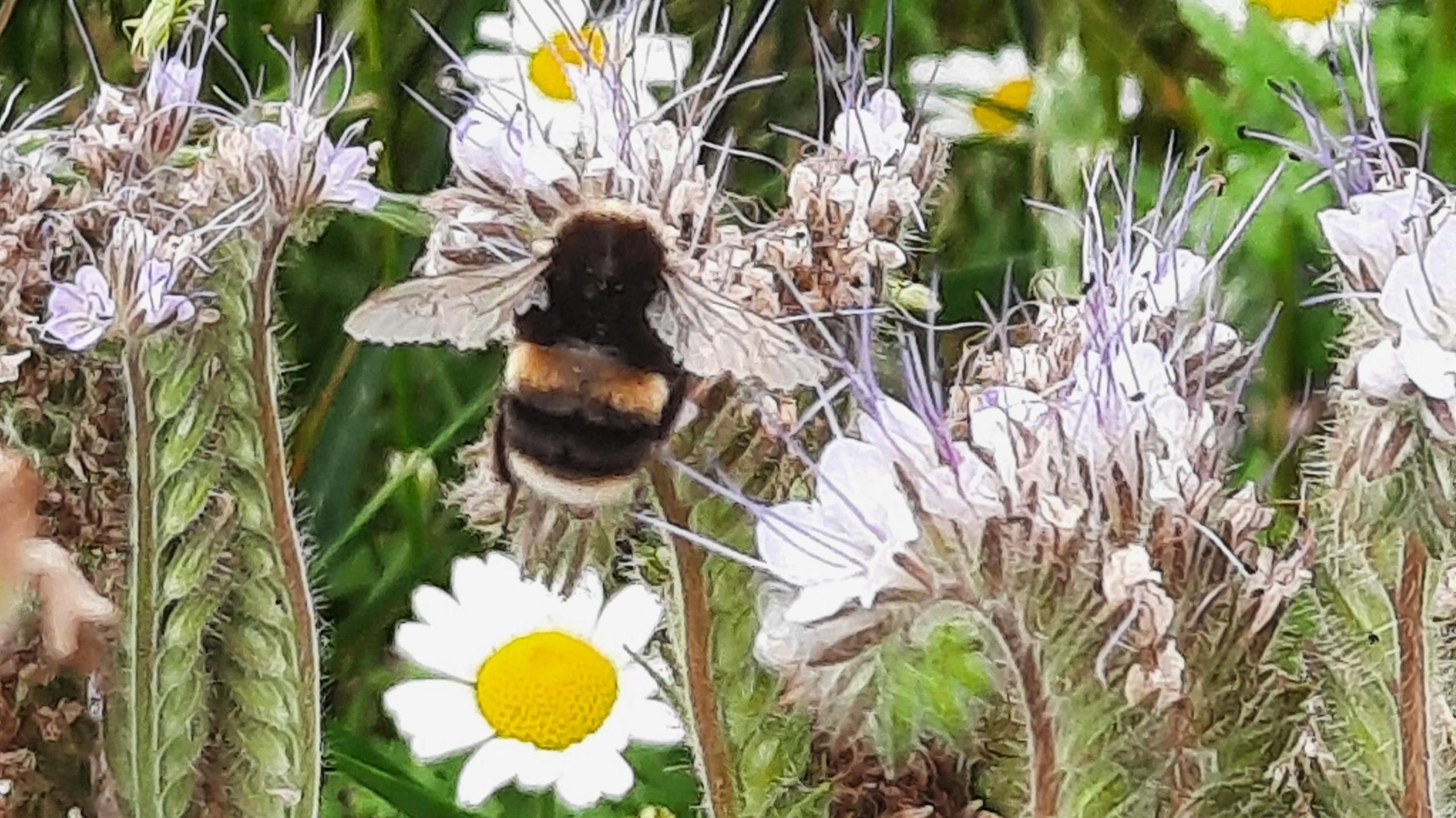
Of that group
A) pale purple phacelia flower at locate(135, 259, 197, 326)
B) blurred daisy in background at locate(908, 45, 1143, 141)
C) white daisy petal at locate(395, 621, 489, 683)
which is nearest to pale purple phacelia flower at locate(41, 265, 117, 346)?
pale purple phacelia flower at locate(135, 259, 197, 326)

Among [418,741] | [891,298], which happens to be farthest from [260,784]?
→ [891,298]

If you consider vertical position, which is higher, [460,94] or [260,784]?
[460,94]

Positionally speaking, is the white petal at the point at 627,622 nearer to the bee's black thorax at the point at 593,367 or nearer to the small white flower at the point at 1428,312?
the bee's black thorax at the point at 593,367

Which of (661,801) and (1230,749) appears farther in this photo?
(661,801)

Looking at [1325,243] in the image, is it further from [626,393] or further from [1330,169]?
[626,393]

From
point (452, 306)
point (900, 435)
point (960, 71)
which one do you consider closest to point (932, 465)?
point (900, 435)
